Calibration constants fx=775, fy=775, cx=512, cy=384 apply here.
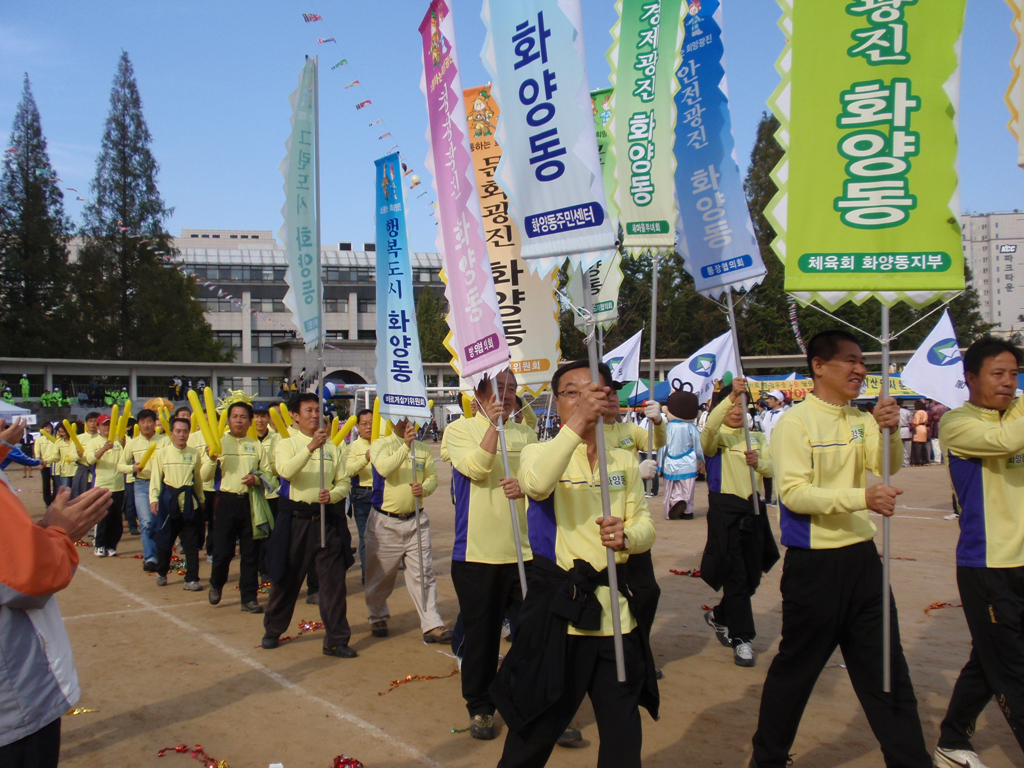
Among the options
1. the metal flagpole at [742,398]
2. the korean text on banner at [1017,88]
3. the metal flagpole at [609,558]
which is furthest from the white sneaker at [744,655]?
the korean text on banner at [1017,88]

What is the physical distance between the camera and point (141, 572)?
991 cm

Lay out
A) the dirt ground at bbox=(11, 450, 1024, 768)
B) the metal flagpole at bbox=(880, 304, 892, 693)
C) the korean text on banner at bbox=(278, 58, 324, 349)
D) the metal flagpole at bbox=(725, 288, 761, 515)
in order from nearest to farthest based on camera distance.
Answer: the metal flagpole at bbox=(880, 304, 892, 693) < the dirt ground at bbox=(11, 450, 1024, 768) < the metal flagpole at bbox=(725, 288, 761, 515) < the korean text on banner at bbox=(278, 58, 324, 349)

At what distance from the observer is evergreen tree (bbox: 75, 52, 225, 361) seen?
4072cm

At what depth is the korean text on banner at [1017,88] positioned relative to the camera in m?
3.14

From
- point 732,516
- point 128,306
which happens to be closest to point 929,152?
point 732,516

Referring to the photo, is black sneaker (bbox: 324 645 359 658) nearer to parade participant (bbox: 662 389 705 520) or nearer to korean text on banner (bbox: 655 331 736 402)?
korean text on banner (bbox: 655 331 736 402)

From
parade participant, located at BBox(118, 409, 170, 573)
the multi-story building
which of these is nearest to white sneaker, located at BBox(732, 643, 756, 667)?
parade participant, located at BBox(118, 409, 170, 573)

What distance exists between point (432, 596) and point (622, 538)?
12.8 ft

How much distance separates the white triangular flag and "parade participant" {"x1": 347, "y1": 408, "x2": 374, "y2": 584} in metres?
6.50

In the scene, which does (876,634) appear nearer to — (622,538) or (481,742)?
(622,538)

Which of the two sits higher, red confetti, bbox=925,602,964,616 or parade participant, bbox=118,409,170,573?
parade participant, bbox=118,409,170,573

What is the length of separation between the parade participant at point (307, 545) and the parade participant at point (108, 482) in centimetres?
580

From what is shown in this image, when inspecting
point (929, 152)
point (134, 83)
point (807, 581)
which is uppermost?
point (134, 83)

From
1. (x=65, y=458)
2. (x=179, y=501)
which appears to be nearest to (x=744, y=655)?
(x=179, y=501)
